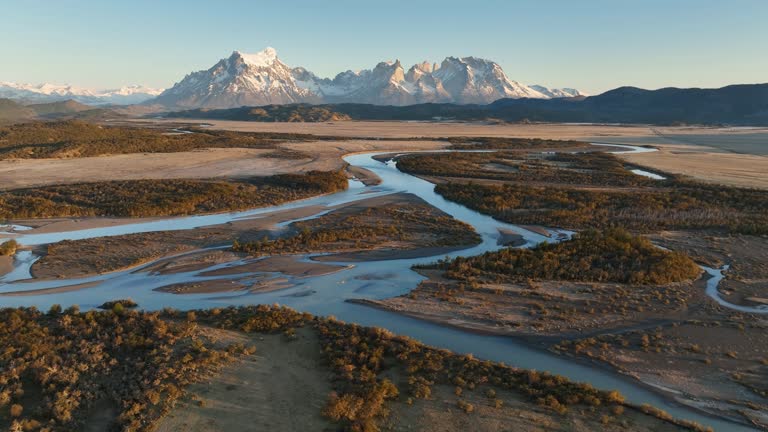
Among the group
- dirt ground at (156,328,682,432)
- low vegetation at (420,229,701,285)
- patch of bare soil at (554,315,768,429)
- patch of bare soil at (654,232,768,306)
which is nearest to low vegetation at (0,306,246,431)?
dirt ground at (156,328,682,432)

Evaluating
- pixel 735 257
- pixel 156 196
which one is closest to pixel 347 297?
pixel 735 257

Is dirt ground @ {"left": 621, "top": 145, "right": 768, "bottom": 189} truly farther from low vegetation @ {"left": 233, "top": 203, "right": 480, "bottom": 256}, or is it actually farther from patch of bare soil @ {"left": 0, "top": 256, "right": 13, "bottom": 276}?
patch of bare soil @ {"left": 0, "top": 256, "right": 13, "bottom": 276}

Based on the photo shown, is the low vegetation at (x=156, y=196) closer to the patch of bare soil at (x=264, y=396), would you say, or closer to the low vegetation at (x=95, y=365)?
the low vegetation at (x=95, y=365)

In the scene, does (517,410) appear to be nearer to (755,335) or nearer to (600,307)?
(600,307)

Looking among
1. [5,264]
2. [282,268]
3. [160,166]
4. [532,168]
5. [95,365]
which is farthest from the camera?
[532,168]

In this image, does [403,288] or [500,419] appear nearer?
[500,419]

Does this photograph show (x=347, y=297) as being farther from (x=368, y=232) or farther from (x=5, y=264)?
(x=5, y=264)
